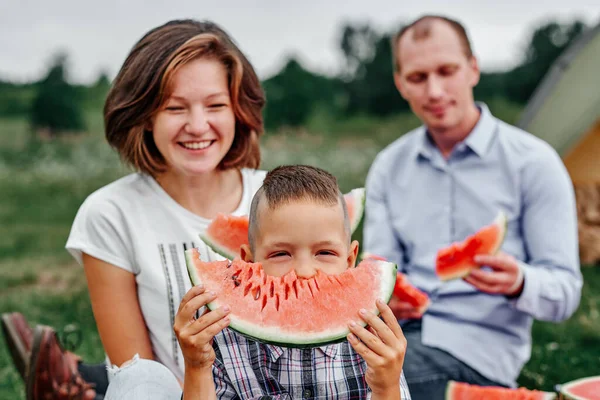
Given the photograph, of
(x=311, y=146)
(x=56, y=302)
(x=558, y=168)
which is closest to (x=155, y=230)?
(x=558, y=168)

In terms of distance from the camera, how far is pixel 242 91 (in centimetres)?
281

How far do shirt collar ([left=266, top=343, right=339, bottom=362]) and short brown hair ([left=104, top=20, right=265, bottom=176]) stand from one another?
1045 millimetres

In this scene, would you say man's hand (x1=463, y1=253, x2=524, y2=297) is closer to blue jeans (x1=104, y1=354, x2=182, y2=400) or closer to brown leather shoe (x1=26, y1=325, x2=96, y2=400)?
blue jeans (x1=104, y1=354, x2=182, y2=400)

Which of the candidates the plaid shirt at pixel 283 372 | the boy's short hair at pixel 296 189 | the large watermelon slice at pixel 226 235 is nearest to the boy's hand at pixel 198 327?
the plaid shirt at pixel 283 372

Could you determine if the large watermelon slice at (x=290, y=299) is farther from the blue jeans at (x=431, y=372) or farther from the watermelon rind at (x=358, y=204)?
the blue jeans at (x=431, y=372)

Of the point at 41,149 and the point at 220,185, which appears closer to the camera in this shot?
the point at 220,185

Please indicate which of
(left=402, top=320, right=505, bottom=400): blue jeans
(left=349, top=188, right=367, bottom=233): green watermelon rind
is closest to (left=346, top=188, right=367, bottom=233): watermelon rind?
(left=349, top=188, right=367, bottom=233): green watermelon rind

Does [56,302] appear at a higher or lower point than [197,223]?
lower

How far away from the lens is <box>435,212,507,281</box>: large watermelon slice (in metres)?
2.94

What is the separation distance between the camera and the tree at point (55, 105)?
33.8ft

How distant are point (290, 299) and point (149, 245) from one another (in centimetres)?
91

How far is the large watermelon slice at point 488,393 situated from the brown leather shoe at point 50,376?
1.61 metres

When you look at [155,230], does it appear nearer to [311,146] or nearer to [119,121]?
[119,121]

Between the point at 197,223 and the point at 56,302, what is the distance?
352 cm
